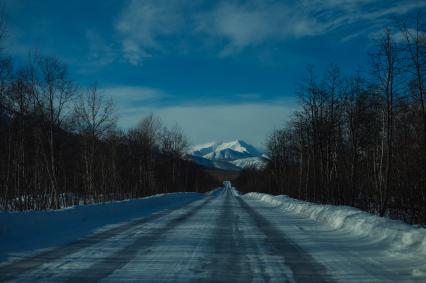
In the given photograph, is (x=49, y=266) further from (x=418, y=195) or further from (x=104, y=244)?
(x=418, y=195)

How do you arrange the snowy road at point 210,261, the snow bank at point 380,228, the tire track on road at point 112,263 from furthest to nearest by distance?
the snow bank at point 380,228
the snowy road at point 210,261
the tire track on road at point 112,263

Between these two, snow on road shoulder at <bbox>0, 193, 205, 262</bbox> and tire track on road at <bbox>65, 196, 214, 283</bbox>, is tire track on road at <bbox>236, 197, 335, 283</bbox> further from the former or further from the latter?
snow on road shoulder at <bbox>0, 193, 205, 262</bbox>

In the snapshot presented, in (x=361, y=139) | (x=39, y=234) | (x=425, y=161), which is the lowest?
(x=39, y=234)

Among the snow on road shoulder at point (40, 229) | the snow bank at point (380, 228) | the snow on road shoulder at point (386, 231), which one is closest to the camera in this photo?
the snow on road shoulder at point (386, 231)

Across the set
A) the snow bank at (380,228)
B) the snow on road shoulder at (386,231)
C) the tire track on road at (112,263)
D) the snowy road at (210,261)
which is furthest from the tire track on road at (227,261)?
the snow bank at (380,228)

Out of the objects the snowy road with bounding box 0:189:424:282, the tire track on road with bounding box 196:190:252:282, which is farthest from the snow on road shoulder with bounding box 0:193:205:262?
the tire track on road with bounding box 196:190:252:282

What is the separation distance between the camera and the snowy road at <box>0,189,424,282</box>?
6254 millimetres

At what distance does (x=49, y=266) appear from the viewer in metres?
6.91

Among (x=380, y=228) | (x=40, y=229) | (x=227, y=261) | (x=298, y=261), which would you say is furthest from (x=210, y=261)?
(x=40, y=229)

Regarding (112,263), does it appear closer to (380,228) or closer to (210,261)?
(210,261)

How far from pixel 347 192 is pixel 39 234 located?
31.2m

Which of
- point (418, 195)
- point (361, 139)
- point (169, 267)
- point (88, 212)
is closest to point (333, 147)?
point (361, 139)

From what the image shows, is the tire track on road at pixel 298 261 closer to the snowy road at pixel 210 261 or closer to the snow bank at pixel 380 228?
the snowy road at pixel 210 261

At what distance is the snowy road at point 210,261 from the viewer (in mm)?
6254
